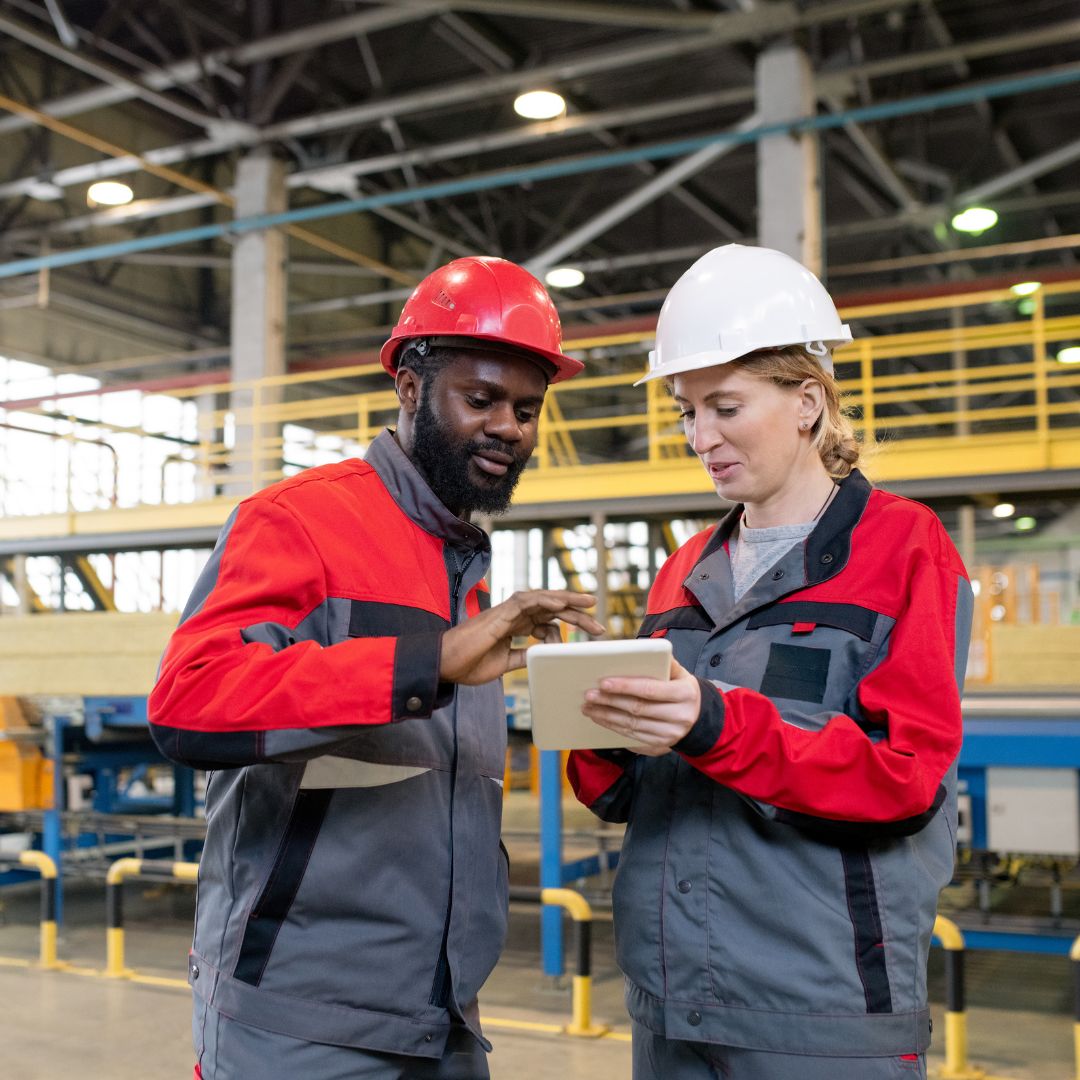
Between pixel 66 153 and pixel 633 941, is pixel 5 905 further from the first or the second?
pixel 66 153

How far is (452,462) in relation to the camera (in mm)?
2256

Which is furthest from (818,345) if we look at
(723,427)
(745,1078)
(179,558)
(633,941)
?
(179,558)

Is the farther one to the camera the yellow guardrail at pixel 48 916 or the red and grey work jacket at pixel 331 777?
the yellow guardrail at pixel 48 916

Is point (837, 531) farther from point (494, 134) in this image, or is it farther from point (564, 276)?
point (564, 276)

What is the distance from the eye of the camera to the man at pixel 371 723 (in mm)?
1802

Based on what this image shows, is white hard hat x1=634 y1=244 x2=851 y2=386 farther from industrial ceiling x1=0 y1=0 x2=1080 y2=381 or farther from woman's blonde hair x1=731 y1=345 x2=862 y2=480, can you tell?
industrial ceiling x1=0 y1=0 x2=1080 y2=381

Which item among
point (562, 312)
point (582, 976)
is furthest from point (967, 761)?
point (562, 312)

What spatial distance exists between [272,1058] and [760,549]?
1279mm

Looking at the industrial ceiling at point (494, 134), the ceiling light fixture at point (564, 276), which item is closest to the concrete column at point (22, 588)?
the industrial ceiling at point (494, 134)

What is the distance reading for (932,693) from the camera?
6.13ft

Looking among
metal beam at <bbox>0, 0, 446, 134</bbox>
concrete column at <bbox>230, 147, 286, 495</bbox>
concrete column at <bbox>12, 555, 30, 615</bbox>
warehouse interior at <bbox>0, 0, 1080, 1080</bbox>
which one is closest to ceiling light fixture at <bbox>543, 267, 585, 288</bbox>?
warehouse interior at <bbox>0, 0, 1080, 1080</bbox>

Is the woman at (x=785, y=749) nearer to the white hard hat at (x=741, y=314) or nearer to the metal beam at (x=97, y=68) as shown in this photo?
the white hard hat at (x=741, y=314)

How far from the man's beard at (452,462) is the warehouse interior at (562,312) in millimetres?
798

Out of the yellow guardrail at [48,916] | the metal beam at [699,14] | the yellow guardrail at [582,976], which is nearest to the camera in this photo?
the yellow guardrail at [582,976]
